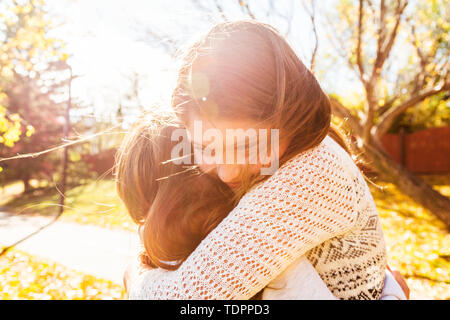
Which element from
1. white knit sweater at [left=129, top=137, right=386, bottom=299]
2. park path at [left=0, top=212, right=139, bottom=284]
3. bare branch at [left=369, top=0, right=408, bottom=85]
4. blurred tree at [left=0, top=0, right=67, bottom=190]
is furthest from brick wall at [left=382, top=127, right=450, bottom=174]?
white knit sweater at [left=129, top=137, right=386, bottom=299]

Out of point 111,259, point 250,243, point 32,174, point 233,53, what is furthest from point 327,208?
point 32,174

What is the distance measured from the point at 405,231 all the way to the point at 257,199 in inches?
226

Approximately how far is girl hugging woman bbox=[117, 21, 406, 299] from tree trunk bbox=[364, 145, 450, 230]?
14.9 feet

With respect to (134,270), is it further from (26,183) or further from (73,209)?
(26,183)

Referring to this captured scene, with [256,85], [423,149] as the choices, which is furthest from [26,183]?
[423,149]

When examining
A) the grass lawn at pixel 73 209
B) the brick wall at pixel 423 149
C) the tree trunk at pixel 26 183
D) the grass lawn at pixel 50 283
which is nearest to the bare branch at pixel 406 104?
the grass lawn at pixel 73 209

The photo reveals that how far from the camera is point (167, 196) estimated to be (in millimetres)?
1064

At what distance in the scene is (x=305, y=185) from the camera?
76 cm

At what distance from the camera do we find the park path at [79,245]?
3965 mm

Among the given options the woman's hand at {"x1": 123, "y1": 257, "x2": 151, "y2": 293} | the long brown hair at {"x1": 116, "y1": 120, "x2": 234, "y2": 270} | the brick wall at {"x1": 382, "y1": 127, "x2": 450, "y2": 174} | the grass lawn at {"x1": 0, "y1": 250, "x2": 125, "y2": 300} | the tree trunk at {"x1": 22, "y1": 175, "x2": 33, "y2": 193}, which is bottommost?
the tree trunk at {"x1": 22, "y1": 175, "x2": 33, "y2": 193}

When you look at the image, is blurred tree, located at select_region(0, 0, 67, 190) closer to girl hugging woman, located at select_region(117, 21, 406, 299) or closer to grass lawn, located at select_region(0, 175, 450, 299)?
grass lawn, located at select_region(0, 175, 450, 299)

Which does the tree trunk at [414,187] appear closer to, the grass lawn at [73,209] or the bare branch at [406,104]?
the bare branch at [406,104]

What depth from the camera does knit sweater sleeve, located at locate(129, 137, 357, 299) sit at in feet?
2.44
